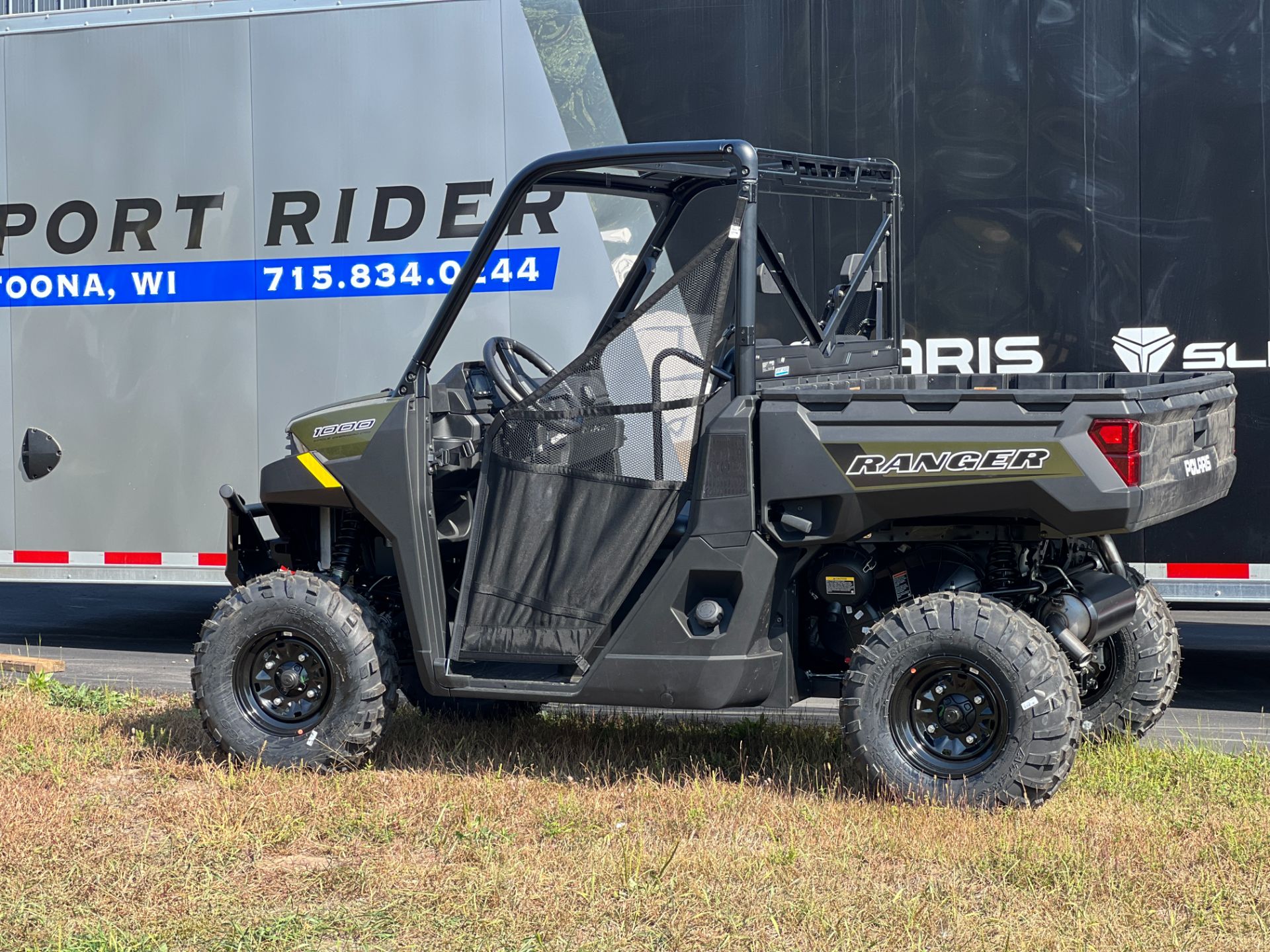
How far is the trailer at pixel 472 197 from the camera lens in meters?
7.21

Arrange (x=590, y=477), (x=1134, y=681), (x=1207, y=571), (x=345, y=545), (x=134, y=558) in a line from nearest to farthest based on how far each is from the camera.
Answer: (x=590, y=477) → (x=1134, y=681) → (x=345, y=545) → (x=1207, y=571) → (x=134, y=558)

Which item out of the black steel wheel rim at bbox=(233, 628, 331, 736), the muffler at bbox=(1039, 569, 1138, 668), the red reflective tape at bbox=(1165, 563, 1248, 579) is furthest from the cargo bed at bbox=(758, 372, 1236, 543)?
the red reflective tape at bbox=(1165, 563, 1248, 579)

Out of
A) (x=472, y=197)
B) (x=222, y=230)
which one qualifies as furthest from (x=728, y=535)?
(x=222, y=230)

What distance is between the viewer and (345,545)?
19.6 feet

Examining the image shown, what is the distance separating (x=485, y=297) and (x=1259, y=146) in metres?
3.91

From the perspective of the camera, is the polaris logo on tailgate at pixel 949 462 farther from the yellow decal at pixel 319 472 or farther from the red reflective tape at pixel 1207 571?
the red reflective tape at pixel 1207 571

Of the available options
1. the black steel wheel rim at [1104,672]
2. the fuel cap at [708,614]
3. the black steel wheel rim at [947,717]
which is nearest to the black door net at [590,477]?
the fuel cap at [708,614]

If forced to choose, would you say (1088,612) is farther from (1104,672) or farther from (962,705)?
(1104,672)

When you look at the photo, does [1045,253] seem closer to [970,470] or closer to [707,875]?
[970,470]

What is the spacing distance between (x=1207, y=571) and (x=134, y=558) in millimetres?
5690

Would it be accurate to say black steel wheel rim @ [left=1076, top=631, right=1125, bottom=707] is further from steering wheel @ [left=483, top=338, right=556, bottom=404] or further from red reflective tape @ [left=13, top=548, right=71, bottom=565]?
red reflective tape @ [left=13, top=548, right=71, bottom=565]

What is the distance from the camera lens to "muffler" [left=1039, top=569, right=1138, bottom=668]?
518 centimetres

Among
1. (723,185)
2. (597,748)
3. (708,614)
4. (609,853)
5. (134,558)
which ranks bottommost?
(609,853)

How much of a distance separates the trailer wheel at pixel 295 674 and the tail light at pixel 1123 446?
2.72 m
